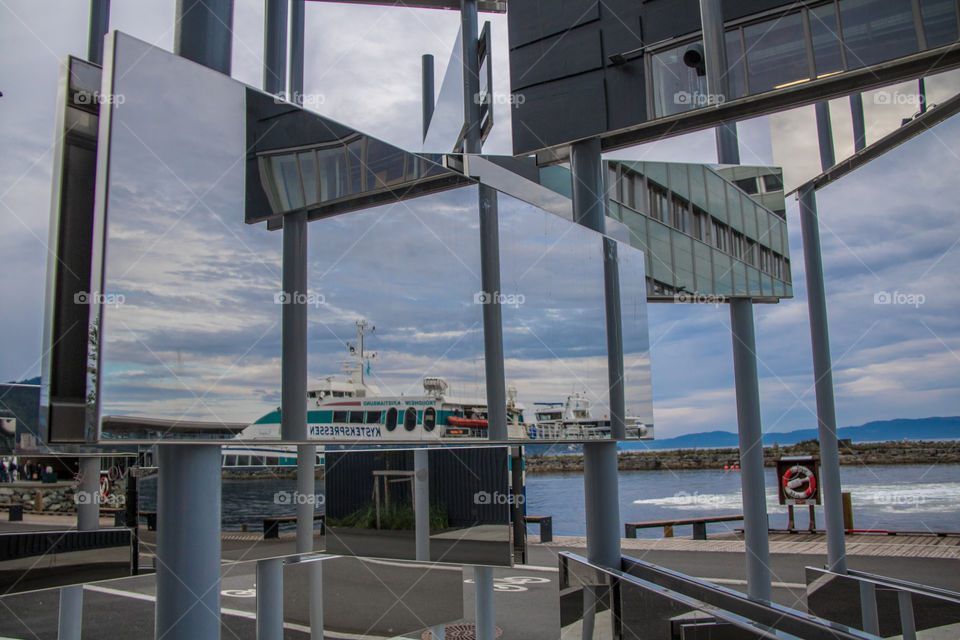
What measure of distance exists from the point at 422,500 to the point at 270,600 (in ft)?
3.12

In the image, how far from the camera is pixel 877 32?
4012 millimetres

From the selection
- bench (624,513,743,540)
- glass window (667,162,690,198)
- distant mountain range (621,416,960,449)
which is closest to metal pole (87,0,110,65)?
glass window (667,162,690,198)

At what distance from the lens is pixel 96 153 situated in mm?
1496

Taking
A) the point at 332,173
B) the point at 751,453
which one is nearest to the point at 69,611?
the point at 332,173

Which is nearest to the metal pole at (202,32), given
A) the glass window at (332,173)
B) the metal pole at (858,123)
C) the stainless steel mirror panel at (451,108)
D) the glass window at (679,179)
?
the glass window at (332,173)

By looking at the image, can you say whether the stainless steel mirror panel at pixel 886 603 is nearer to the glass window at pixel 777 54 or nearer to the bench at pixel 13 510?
the glass window at pixel 777 54

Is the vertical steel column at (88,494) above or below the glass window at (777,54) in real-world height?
below

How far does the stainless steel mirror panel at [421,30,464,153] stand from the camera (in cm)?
511

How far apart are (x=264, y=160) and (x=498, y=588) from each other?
10885 mm

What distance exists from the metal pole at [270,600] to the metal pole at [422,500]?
86cm

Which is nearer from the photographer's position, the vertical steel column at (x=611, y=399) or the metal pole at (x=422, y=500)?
the metal pole at (x=422, y=500)

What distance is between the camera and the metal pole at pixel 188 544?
5.59ft

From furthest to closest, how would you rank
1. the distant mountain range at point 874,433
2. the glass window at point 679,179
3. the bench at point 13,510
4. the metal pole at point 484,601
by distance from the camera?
the distant mountain range at point 874,433, the glass window at point 679,179, the metal pole at point 484,601, the bench at point 13,510

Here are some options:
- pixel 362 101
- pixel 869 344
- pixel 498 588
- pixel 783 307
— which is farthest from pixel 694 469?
pixel 362 101
